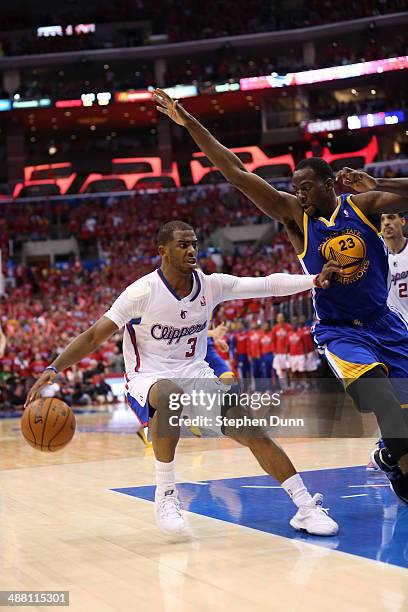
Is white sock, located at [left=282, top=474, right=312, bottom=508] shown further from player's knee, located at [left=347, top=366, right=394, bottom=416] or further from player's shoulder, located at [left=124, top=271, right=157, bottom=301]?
player's shoulder, located at [left=124, top=271, right=157, bottom=301]

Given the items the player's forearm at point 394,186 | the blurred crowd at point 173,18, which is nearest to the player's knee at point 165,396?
the player's forearm at point 394,186

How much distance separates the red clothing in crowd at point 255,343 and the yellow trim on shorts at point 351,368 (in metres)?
13.8

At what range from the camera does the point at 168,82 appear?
3794cm

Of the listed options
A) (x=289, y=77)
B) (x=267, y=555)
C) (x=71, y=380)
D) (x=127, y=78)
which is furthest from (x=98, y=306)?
(x=267, y=555)

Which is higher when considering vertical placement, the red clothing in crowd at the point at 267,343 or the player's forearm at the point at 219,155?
the player's forearm at the point at 219,155

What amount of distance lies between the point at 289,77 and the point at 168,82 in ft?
19.1

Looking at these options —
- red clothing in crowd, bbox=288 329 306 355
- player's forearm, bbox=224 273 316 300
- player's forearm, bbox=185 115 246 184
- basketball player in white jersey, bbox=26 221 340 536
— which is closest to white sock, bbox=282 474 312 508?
basketball player in white jersey, bbox=26 221 340 536

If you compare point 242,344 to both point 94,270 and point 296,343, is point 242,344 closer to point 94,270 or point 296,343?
point 296,343

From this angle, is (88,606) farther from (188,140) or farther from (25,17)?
(25,17)

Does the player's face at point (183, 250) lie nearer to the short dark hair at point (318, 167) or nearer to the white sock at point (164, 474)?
the short dark hair at point (318, 167)

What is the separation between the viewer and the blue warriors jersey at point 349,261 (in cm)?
493

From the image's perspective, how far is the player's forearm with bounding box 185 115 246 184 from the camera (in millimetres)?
5371

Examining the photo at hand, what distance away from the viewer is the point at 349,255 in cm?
492

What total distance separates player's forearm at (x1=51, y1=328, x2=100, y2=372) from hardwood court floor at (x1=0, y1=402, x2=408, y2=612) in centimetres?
110
